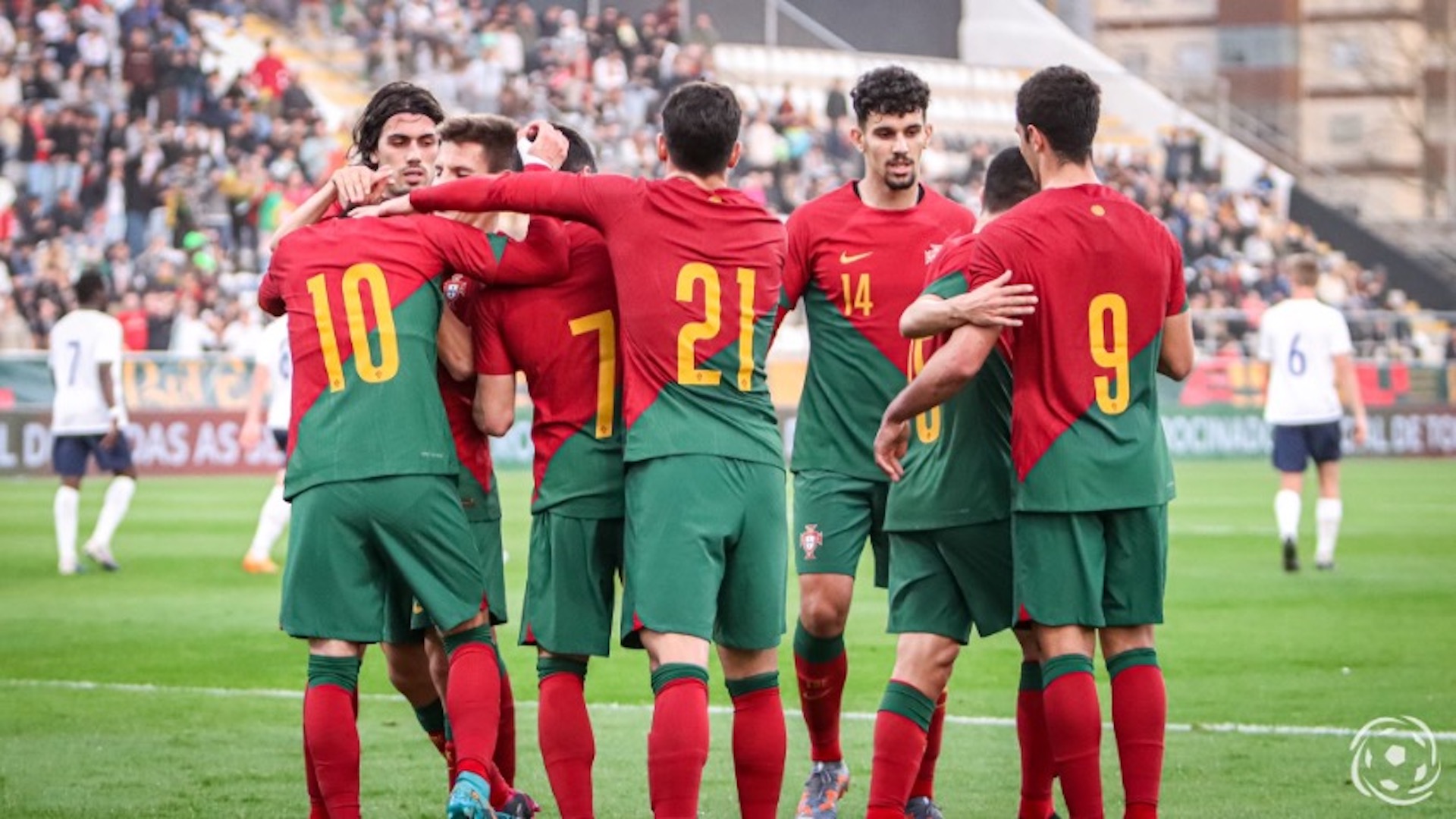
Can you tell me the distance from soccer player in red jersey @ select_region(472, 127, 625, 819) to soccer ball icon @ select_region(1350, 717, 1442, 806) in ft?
9.29

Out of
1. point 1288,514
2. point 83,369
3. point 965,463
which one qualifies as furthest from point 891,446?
point 83,369

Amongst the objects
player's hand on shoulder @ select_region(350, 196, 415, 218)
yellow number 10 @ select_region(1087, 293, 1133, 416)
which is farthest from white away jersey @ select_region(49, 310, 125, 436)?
yellow number 10 @ select_region(1087, 293, 1133, 416)

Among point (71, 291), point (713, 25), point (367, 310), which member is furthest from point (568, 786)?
point (713, 25)

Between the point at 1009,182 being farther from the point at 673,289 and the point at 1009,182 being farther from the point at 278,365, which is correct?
the point at 278,365

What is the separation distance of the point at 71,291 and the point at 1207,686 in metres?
19.4

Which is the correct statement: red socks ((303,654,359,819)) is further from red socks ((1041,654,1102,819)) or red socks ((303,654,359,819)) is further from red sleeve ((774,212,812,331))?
red sleeve ((774,212,812,331))

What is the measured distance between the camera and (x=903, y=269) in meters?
7.15

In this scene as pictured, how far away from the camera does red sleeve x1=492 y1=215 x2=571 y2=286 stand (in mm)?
6027

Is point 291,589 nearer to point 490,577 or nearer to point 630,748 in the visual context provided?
point 490,577

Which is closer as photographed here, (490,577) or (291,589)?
(291,589)

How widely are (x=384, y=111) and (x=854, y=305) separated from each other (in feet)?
5.75

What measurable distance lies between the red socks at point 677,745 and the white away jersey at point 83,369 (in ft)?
34.6

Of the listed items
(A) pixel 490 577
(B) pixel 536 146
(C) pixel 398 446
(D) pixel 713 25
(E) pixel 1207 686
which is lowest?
(E) pixel 1207 686

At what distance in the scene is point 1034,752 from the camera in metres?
6.48
